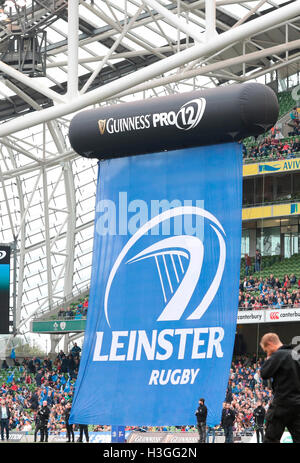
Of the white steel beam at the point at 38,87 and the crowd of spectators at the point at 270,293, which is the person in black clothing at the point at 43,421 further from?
the crowd of spectators at the point at 270,293

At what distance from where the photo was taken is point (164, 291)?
1636cm

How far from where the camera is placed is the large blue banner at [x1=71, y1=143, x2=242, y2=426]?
51.6ft

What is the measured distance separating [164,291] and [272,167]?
30121mm

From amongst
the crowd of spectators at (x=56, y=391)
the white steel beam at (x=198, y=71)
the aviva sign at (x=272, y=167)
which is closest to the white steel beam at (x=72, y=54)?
the white steel beam at (x=198, y=71)

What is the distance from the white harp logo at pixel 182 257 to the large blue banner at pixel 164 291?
0.02 m

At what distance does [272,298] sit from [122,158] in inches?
925

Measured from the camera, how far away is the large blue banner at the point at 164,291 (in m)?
15.7

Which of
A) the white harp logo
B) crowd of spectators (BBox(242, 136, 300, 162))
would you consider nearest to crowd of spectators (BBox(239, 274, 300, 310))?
crowd of spectators (BBox(242, 136, 300, 162))

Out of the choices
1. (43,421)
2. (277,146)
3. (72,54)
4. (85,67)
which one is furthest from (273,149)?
(72,54)

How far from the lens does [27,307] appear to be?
58.8 meters

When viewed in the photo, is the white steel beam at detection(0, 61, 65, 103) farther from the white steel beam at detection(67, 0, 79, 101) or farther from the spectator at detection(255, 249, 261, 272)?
the spectator at detection(255, 249, 261, 272)

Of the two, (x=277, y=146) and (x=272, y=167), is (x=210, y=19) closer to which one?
(x=272, y=167)
